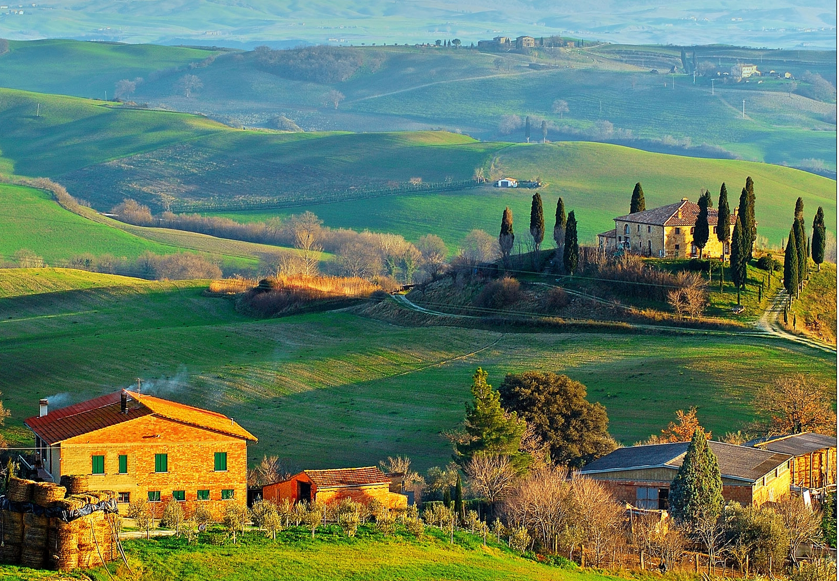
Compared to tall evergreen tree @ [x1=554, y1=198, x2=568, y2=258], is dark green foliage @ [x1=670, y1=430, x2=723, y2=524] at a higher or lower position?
lower

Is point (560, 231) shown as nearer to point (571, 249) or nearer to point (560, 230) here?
point (560, 230)

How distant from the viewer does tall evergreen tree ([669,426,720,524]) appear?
4544 centimetres

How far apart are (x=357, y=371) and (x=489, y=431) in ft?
74.8

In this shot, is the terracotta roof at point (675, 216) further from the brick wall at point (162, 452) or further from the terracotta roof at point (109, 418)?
the brick wall at point (162, 452)

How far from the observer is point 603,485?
5069cm

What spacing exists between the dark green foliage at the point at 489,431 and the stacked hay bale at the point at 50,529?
21.5 metres

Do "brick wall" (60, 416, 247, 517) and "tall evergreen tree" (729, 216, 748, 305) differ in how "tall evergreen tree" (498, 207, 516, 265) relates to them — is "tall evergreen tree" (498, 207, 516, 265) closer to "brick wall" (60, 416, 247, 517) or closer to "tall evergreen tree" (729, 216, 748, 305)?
"tall evergreen tree" (729, 216, 748, 305)

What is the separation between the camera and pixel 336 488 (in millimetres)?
46594

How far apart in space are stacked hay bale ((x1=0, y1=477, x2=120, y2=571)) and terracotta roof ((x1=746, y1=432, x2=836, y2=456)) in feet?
89.3

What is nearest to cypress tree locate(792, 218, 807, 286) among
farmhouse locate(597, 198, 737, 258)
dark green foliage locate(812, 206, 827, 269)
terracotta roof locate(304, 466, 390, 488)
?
dark green foliage locate(812, 206, 827, 269)

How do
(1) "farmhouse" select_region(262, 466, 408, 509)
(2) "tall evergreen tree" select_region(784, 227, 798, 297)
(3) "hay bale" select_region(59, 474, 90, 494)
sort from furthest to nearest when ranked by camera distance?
(2) "tall evergreen tree" select_region(784, 227, 798, 297)
(1) "farmhouse" select_region(262, 466, 408, 509)
(3) "hay bale" select_region(59, 474, 90, 494)

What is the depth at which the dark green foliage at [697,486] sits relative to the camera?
149ft

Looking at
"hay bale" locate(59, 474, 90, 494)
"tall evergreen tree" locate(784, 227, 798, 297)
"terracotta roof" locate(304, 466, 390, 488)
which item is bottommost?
"terracotta roof" locate(304, 466, 390, 488)

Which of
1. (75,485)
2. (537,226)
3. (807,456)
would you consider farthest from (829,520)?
(537,226)
